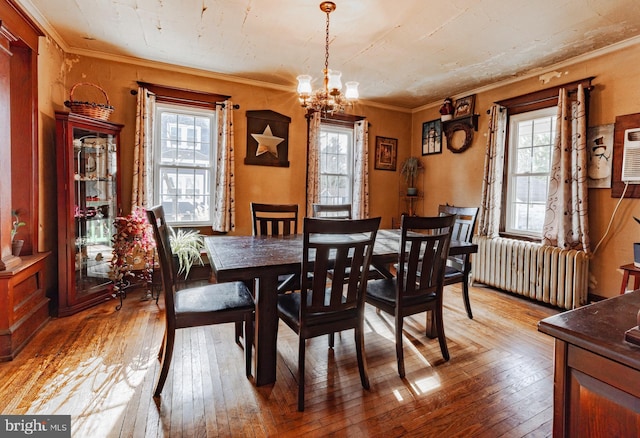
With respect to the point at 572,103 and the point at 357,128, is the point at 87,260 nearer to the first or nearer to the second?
the point at 357,128

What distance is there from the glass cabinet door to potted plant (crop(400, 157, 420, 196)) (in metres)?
3.99

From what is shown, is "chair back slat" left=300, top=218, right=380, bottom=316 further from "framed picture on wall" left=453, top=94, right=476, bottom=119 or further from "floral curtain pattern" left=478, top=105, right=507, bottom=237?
"framed picture on wall" left=453, top=94, right=476, bottom=119

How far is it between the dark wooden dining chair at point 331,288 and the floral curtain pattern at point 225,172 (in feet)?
7.18

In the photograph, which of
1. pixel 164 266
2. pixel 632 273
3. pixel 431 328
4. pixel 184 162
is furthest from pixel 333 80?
pixel 632 273

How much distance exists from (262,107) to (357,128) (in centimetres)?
145

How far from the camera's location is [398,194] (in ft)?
17.4

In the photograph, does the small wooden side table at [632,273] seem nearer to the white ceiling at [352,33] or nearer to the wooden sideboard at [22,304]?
the white ceiling at [352,33]

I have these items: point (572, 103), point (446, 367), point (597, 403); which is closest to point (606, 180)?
point (572, 103)

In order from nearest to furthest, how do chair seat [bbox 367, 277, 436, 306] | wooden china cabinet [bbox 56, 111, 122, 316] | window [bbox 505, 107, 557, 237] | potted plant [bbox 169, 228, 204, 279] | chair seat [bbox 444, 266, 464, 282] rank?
chair seat [bbox 367, 277, 436, 306]
chair seat [bbox 444, 266, 464, 282]
wooden china cabinet [bbox 56, 111, 122, 316]
potted plant [bbox 169, 228, 204, 279]
window [bbox 505, 107, 557, 237]

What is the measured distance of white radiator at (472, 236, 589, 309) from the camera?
10.2ft

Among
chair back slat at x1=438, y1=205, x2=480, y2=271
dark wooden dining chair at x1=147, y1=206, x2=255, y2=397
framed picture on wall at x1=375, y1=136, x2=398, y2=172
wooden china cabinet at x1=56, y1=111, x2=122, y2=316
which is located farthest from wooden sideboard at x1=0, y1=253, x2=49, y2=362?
framed picture on wall at x1=375, y1=136, x2=398, y2=172

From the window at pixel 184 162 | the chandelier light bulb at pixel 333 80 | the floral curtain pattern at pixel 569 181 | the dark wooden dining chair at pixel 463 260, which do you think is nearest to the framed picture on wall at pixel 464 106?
the floral curtain pattern at pixel 569 181

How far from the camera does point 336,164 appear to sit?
4.86 metres

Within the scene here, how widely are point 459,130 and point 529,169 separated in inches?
43.9
